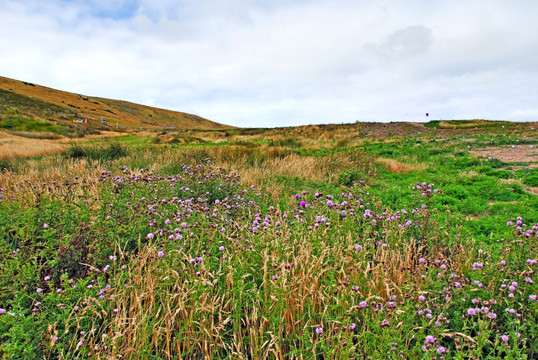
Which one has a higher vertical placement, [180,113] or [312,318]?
[180,113]

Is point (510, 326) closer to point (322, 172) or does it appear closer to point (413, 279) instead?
point (413, 279)

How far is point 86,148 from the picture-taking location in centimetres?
1219

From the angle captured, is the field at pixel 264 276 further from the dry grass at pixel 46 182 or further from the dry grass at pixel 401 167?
the dry grass at pixel 401 167

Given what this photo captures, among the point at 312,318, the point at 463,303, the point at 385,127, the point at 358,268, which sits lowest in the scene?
the point at 312,318

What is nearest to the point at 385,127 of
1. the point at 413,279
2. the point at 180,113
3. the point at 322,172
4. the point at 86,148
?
the point at 322,172

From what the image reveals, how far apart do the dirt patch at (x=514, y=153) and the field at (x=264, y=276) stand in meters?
4.18

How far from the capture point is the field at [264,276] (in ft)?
6.82

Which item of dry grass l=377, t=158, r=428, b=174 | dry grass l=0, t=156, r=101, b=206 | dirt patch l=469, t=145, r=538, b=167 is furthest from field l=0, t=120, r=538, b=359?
dirt patch l=469, t=145, r=538, b=167

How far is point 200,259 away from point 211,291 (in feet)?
0.91

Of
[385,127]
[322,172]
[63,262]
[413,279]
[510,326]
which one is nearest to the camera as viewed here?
[510,326]

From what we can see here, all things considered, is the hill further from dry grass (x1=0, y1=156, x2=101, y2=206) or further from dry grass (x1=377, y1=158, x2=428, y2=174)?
dry grass (x1=377, y1=158, x2=428, y2=174)

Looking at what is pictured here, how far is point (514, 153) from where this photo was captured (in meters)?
11.0

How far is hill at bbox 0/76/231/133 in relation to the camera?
52.8 m

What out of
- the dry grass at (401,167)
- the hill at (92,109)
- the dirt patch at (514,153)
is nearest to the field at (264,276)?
the dry grass at (401,167)
